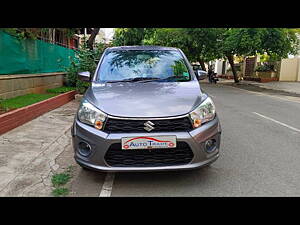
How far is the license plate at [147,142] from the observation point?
3.07 m

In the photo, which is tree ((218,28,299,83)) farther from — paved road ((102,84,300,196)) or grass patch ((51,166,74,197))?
grass patch ((51,166,74,197))

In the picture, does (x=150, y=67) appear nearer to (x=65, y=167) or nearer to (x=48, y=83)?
(x=65, y=167)

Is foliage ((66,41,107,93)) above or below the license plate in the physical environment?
above

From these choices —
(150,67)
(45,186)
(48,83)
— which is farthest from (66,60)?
(45,186)

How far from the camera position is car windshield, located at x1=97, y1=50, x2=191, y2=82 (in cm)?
434

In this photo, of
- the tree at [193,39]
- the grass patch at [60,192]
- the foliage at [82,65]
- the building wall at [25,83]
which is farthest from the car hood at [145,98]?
the tree at [193,39]

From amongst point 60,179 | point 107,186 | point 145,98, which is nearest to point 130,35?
point 145,98

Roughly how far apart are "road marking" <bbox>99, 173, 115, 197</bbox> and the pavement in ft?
0.04

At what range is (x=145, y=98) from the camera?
3.46 metres

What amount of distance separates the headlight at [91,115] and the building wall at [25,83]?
5.14 m

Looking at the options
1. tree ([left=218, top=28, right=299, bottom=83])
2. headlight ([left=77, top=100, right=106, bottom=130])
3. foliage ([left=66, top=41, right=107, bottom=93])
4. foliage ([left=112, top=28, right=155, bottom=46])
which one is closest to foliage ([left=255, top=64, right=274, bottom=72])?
tree ([left=218, top=28, right=299, bottom=83])

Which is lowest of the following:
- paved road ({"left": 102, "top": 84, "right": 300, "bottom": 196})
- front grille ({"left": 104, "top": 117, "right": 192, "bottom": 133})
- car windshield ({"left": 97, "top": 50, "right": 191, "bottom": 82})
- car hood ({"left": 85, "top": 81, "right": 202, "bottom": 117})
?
paved road ({"left": 102, "top": 84, "right": 300, "bottom": 196})

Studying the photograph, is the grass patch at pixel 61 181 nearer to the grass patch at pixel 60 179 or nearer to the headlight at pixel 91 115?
the grass patch at pixel 60 179
